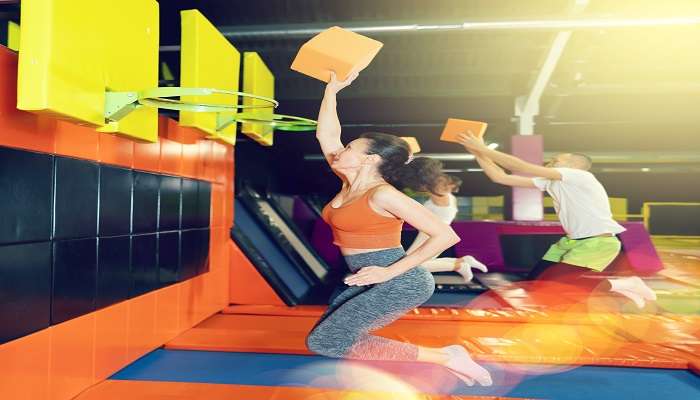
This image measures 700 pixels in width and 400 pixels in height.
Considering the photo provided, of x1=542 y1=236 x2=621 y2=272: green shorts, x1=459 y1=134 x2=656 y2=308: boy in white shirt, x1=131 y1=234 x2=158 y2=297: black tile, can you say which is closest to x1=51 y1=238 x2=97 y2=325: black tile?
x1=131 y1=234 x2=158 y2=297: black tile

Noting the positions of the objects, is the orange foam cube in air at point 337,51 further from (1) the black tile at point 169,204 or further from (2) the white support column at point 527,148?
(2) the white support column at point 527,148

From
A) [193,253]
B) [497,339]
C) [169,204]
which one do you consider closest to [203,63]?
[169,204]

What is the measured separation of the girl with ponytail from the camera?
1898 millimetres

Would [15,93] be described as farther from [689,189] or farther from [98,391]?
[689,189]

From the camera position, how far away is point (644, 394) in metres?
2.25

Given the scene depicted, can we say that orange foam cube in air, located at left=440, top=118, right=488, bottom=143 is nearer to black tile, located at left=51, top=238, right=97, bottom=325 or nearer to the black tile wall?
the black tile wall

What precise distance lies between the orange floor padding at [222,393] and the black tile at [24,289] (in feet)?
1.56

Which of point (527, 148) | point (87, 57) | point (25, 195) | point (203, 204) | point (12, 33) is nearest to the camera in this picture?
point (25, 195)

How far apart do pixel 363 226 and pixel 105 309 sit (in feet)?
4.51

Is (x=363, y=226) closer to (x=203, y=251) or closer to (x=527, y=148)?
(x=203, y=251)

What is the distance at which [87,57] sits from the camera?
1.93 meters

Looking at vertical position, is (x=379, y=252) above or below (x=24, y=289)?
above

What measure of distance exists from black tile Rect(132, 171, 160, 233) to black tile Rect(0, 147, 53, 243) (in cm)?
70

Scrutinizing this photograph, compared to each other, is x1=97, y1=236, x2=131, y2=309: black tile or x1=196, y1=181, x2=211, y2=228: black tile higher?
x1=196, y1=181, x2=211, y2=228: black tile
